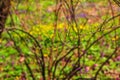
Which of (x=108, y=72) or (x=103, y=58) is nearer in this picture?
(x=108, y=72)

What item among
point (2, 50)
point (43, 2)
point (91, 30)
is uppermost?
point (91, 30)

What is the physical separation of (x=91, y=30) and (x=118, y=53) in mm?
3419

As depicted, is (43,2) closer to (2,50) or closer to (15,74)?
(2,50)

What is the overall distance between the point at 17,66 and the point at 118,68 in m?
2.08

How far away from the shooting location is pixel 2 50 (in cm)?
1019

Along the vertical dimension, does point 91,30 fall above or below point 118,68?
above

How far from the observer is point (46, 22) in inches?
584

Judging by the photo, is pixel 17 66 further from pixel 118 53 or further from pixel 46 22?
pixel 46 22

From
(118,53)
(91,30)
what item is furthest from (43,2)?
(91,30)

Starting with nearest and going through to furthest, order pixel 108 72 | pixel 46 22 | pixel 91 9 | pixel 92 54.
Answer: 1. pixel 108 72
2. pixel 92 54
3. pixel 46 22
4. pixel 91 9

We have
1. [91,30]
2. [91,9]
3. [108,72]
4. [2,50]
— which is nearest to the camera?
[91,30]

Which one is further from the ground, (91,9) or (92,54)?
(92,54)

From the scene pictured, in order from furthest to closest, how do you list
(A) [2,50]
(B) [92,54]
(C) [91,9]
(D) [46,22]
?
1. (C) [91,9]
2. (D) [46,22]
3. (A) [2,50]
4. (B) [92,54]

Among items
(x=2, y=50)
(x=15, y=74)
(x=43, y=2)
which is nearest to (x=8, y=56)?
(x=2, y=50)
